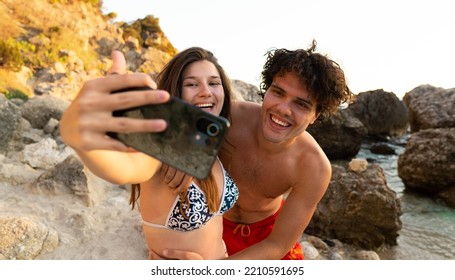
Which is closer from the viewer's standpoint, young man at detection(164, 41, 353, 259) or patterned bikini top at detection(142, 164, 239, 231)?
patterned bikini top at detection(142, 164, 239, 231)

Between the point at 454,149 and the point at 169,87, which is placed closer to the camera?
the point at 169,87

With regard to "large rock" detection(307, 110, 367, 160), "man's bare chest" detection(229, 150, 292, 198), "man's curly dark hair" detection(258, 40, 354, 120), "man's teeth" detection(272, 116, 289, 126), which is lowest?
"large rock" detection(307, 110, 367, 160)

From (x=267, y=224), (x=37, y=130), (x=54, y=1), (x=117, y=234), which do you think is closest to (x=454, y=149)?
(x=267, y=224)

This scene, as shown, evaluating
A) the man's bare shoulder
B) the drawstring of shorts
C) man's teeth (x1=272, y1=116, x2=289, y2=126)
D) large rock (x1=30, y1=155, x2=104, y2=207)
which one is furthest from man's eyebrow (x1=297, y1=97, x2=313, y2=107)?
large rock (x1=30, y1=155, x2=104, y2=207)

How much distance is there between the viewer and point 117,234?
4.55m

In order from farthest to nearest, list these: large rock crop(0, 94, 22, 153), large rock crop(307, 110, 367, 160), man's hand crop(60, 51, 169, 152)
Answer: large rock crop(307, 110, 367, 160)
large rock crop(0, 94, 22, 153)
man's hand crop(60, 51, 169, 152)

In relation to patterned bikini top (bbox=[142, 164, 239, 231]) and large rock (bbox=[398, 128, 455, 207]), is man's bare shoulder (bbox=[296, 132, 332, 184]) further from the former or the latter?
large rock (bbox=[398, 128, 455, 207])

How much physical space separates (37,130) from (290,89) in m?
6.37

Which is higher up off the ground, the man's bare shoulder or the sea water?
the man's bare shoulder

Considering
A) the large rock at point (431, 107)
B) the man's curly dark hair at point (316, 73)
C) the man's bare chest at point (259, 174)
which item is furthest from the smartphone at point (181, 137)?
the large rock at point (431, 107)

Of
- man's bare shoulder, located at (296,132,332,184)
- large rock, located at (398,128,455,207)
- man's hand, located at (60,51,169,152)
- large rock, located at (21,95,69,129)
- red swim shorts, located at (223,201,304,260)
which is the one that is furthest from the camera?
large rock, located at (398,128,455,207)

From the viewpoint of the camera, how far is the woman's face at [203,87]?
7.36 feet

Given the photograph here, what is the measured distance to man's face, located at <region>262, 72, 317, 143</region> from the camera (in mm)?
2971

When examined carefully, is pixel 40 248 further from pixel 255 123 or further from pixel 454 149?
pixel 454 149
